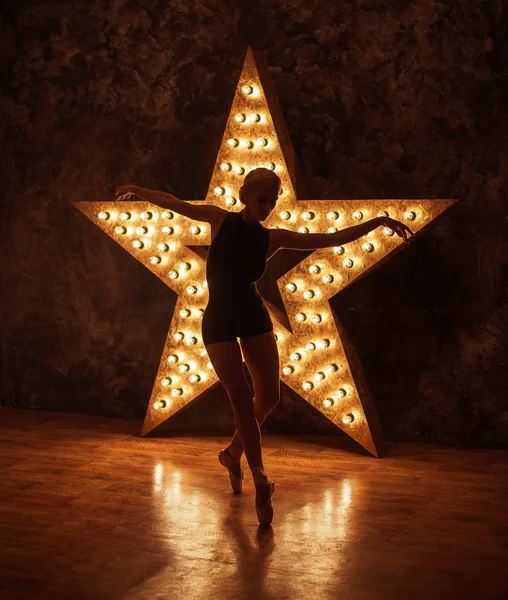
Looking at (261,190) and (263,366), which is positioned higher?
(261,190)

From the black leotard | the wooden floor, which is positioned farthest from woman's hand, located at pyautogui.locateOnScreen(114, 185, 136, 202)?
the wooden floor

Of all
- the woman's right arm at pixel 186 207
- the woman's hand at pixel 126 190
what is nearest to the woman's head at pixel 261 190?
the woman's right arm at pixel 186 207

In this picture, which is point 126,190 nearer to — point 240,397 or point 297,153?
point 240,397

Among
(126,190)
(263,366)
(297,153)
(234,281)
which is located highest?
(297,153)

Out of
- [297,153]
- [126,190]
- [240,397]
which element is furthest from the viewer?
[297,153]

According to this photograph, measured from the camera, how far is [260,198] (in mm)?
4359

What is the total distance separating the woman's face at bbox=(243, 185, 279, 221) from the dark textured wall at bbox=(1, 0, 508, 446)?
1.42m

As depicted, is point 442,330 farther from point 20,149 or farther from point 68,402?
point 20,149

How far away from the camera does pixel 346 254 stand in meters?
5.43

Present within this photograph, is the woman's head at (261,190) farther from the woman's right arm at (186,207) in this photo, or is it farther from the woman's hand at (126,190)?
the woman's hand at (126,190)

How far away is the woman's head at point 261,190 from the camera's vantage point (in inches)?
171

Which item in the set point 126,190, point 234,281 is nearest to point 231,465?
point 234,281

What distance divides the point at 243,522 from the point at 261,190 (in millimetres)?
1494

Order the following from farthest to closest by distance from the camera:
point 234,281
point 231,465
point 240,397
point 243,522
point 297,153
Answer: point 297,153 < point 231,465 < point 234,281 < point 240,397 < point 243,522
